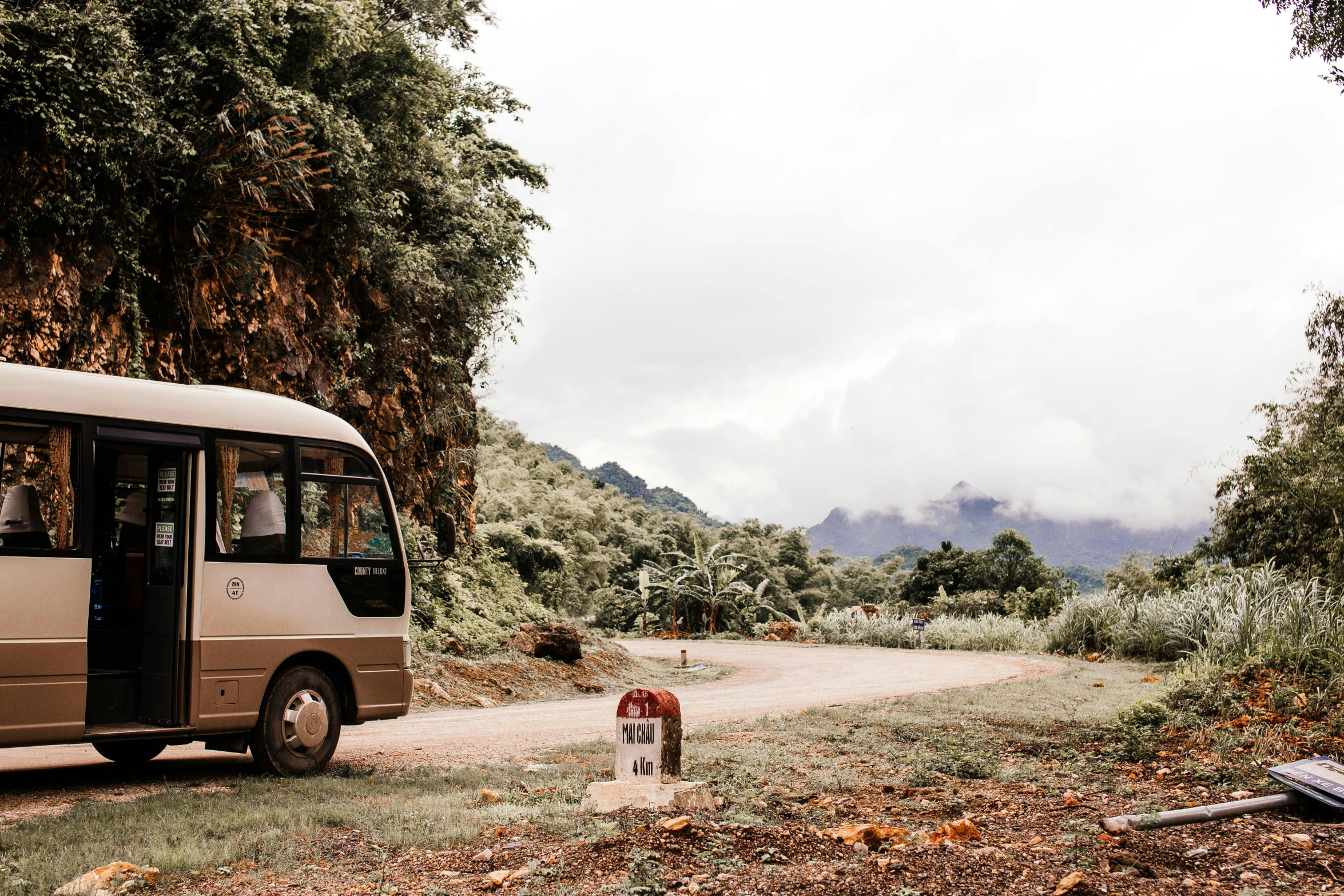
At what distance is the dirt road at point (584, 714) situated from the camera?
9477 millimetres

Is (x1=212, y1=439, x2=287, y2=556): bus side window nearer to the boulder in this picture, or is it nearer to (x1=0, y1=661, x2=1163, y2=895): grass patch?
(x1=0, y1=661, x2=1163, y2=895): grass patch

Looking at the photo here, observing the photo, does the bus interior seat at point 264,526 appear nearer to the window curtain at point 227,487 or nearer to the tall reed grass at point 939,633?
the window curtain at point 227,487

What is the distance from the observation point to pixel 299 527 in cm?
870

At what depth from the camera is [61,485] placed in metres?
7.57

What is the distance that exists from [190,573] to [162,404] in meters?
1.37

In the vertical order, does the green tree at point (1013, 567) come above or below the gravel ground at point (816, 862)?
above

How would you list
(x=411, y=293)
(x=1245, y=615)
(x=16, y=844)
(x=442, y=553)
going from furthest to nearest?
(x=411, y=293) < (x=1245, y=615) < (x=442, y=553) < (x=16, y=844)

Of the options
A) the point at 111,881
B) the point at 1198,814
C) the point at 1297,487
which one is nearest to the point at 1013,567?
the point at 1297,487

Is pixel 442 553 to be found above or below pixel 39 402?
below

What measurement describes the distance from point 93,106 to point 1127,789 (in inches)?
535

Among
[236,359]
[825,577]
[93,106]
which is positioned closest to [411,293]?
[236,359]

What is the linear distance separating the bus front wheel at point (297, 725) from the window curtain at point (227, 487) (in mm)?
1272

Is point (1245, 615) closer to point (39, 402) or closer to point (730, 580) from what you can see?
point (39, 402)

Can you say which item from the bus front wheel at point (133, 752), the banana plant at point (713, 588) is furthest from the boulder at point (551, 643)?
the banana plant at point (713, 588)
